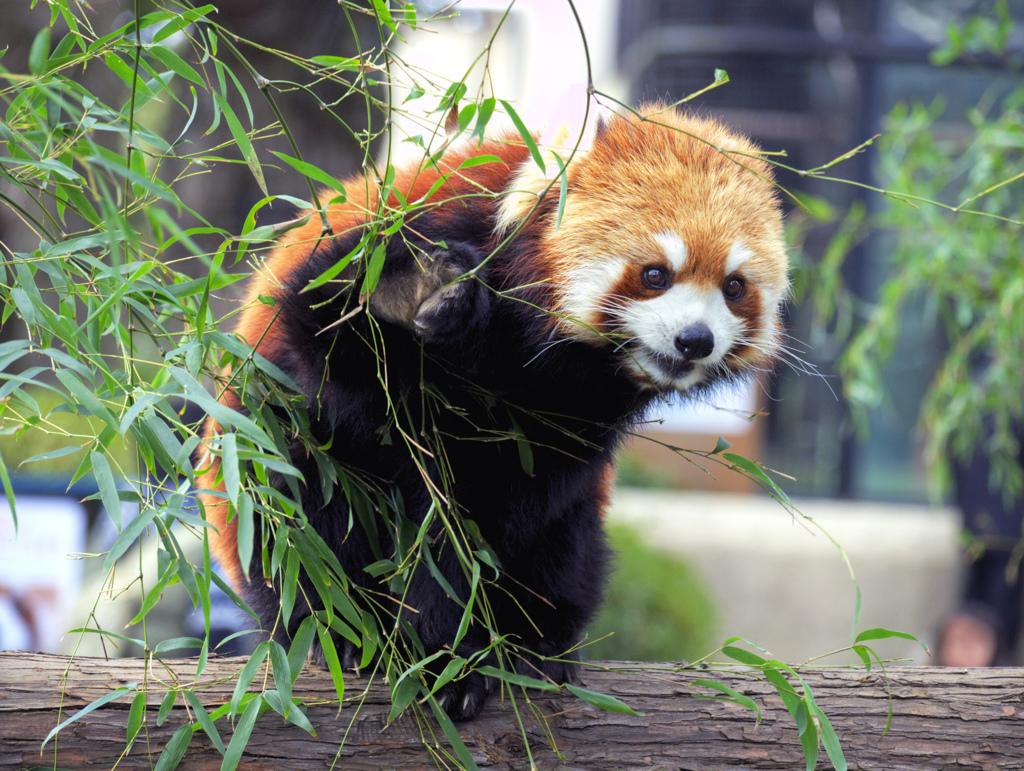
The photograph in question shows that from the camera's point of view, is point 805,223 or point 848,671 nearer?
point 848,671

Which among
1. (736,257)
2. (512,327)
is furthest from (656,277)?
(512,327)

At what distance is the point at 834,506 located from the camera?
19.1 feet

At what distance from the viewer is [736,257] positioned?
167 centimetres

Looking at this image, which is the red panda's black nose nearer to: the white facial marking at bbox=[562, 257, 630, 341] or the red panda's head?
the red panda's head

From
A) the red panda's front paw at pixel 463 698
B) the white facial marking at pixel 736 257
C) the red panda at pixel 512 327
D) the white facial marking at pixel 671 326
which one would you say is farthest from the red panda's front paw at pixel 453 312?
the red panda's front paw at pixel 463 698

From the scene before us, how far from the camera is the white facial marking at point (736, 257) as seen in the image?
1667mm

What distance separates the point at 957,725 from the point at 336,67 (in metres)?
1.56

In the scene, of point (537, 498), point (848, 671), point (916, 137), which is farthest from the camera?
point (916, 137)

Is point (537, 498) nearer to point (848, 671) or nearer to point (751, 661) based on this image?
Answer: point (751, 661)

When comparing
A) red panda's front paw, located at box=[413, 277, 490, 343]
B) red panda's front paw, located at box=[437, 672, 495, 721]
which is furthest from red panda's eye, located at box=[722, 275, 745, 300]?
red panda's front paw, located at box=[437, 672, 495, 721]

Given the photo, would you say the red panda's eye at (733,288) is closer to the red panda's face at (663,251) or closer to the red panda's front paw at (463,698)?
the red panda's face at (663,251)

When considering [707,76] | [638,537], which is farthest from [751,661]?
[707,76]

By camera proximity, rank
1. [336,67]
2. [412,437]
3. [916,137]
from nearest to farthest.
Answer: [336,67]
[412,437]
[916,137]

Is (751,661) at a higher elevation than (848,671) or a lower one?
higher
